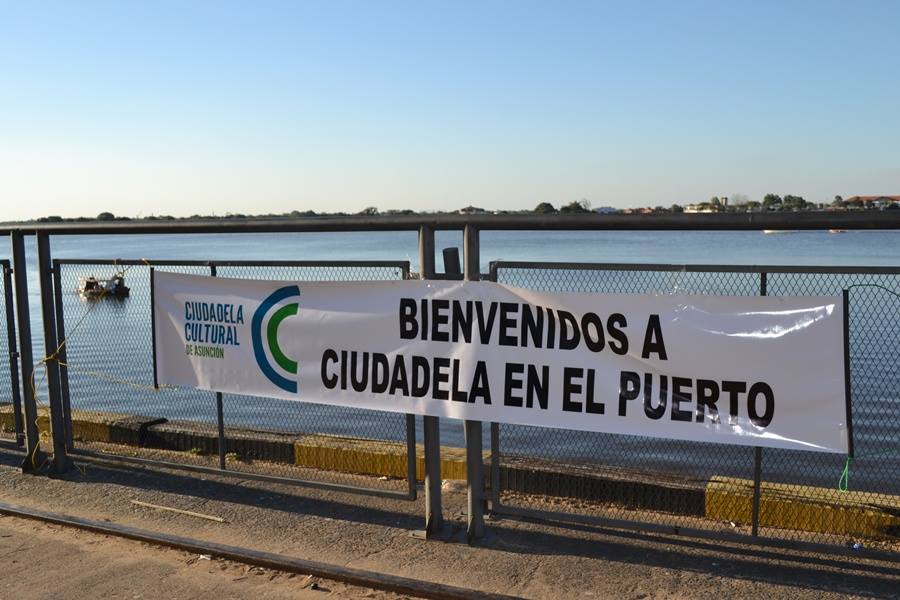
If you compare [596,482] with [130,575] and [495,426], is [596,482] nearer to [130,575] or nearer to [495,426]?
[495,426]

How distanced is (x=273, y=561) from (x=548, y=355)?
202 centimetres

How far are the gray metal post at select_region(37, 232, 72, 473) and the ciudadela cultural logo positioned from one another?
206 cm

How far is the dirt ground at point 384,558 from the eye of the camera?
4496 millimetres

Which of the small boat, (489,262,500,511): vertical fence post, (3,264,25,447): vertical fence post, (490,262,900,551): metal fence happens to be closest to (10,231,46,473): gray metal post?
(3,264,25,447): vertical fence post

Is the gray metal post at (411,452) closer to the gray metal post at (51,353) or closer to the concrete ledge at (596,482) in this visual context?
the concrete ledge at (596,482)

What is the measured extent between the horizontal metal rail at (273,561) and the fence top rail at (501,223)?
6.70 feet

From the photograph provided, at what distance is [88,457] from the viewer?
7.10 meters

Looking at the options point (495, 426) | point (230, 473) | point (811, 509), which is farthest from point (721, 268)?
point (230, 473)

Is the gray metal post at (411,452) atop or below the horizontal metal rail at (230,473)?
atop

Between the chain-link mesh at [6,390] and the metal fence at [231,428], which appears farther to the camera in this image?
the chain-link mesh at [6,390]

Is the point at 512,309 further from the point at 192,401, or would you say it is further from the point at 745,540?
the point at 192,401

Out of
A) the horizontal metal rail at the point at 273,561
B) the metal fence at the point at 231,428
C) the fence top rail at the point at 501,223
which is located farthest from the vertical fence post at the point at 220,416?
the horizontal metal rail at the point at 273,561

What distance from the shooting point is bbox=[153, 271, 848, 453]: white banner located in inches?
171

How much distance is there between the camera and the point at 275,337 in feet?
19.0
